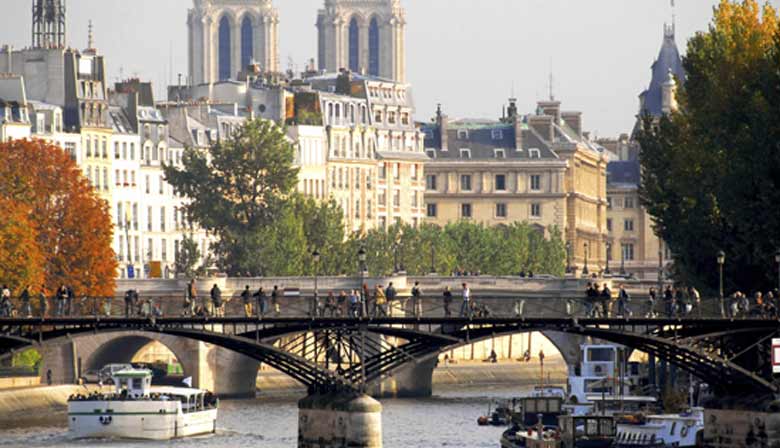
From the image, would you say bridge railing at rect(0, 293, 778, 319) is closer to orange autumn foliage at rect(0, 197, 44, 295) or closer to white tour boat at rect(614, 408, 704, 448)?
white tour boat at rect(614, 408, 704, 448)

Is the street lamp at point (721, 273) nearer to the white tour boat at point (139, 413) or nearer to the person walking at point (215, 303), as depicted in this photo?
the person walking at point (215, 303)

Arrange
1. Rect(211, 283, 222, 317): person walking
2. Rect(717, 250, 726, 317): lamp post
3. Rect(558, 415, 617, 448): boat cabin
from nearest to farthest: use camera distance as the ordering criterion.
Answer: Rect(211, 283, 222, 317): person walking
Rect(717, 250, 726, 317): lamp post
Rect(558, 415, 617, 448): boat cabin

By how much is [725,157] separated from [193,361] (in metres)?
49.6

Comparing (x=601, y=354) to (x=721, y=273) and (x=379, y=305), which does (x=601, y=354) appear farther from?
(x=379, y=305)

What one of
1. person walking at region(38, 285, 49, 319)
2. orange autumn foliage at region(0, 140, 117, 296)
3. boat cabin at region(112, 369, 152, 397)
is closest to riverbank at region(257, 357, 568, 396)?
orange autumn foliage at region(0, 140, 117, 296)

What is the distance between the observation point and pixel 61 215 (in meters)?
158

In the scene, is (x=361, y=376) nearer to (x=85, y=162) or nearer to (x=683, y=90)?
(x=683, y=90)

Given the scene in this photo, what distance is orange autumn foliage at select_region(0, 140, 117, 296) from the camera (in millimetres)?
155750

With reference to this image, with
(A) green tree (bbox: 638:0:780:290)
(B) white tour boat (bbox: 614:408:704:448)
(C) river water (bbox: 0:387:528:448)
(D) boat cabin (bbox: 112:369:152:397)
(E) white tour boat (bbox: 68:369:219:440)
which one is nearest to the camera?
(B) white tour boat (bbox: 614:408:704:448)

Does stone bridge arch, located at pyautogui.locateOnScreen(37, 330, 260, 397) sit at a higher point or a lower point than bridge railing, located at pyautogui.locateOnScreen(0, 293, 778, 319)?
lower

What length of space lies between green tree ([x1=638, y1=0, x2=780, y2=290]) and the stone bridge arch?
3652 centimetres

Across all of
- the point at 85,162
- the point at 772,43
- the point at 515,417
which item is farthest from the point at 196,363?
the point at 772,43

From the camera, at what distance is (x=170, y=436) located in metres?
129

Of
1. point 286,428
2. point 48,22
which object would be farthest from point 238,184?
point 286,428
